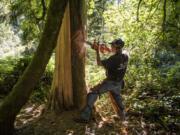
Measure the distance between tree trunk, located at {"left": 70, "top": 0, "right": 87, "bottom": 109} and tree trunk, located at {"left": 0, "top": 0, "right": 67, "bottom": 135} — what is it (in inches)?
45.5

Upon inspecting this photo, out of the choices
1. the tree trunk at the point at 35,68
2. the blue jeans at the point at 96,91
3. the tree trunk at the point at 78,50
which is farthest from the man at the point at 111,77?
the tree trunk at the point at 35,68

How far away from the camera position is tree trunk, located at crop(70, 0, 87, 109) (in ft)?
23.6

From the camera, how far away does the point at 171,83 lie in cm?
1024

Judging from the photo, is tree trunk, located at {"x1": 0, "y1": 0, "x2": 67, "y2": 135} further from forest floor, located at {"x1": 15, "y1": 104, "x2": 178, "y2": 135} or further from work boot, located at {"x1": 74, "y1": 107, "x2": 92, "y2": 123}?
work boot, located at {"x1": 74, "y1": 107, "x2": 92, "y2": 123}

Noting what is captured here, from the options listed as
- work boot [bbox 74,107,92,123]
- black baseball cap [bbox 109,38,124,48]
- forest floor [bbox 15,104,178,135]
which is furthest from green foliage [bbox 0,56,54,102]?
black baseball cap [bbox 109,38,124,48]

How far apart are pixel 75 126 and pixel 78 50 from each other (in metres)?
1.64

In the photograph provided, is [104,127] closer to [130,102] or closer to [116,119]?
[116,119]

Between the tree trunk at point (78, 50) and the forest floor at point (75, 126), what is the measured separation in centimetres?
42

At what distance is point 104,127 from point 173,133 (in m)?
1.65

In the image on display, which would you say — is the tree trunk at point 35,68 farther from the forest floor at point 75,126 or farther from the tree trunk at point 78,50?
the tree trunk at point 78,50

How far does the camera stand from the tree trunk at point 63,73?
7184 mm

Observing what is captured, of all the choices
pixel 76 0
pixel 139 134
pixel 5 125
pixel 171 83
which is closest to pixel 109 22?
pixel 171 83

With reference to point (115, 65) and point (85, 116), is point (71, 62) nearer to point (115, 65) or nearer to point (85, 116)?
point (115, 65)

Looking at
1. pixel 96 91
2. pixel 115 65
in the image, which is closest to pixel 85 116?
pixel 96 91
